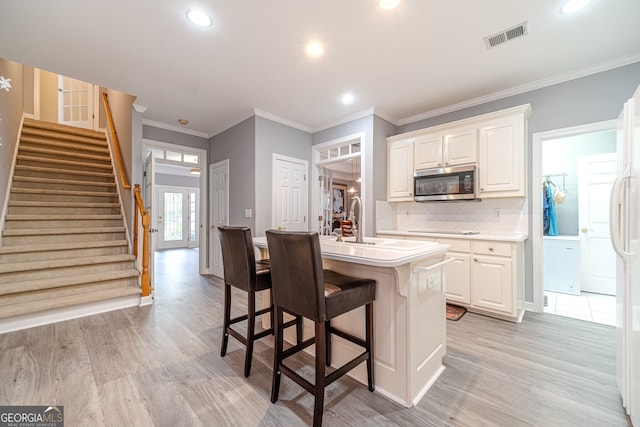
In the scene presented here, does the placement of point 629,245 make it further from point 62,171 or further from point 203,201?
point 62,171

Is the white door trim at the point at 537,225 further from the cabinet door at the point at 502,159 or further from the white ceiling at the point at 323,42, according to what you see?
the white ceiling at the point at 323,42

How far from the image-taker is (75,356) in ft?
6.84

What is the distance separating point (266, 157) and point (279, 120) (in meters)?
0.66

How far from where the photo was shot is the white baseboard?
8.36 feet

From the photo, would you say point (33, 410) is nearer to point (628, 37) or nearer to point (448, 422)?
point (448, 422)

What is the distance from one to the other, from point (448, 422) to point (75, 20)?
151 inches

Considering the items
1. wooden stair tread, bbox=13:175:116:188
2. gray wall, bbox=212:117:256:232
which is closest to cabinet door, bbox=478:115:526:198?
gray wall, bbox=212:117:256:232

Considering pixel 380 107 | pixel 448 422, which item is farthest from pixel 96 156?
pixel 448 422

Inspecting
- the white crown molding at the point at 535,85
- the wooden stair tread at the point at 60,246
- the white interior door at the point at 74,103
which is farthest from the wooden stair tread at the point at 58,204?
the white crown molding at the point at 535,85

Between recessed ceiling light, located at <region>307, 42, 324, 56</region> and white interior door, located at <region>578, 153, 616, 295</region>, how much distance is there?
13.4ft

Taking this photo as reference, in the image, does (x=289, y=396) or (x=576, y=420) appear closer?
(x=576, y=420)

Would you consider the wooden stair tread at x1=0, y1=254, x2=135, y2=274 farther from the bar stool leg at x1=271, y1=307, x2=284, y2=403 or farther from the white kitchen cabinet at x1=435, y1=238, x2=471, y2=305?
the white kitchen cabinet at x1=435, y1=238, x2=471, y2=305

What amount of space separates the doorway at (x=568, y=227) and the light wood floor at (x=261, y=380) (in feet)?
2.17

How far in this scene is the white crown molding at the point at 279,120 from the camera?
3.90m
